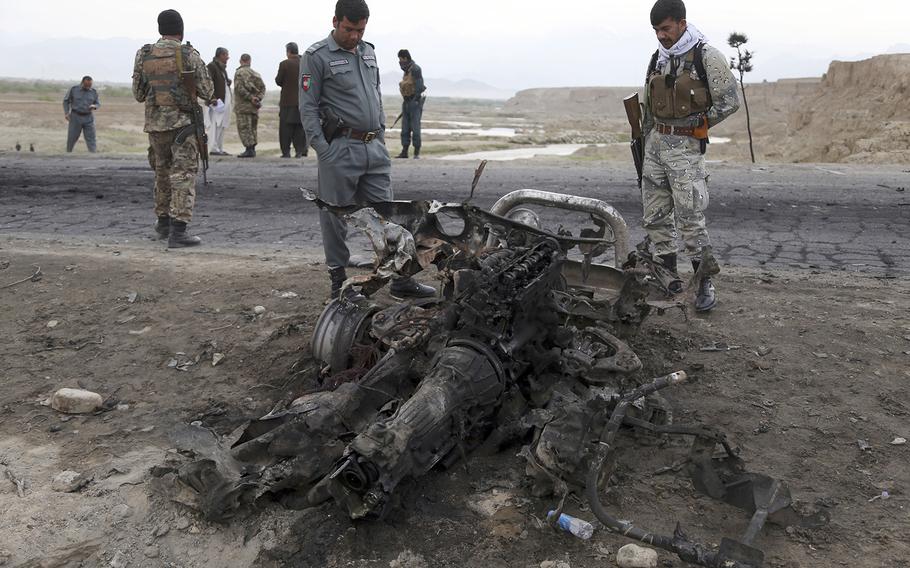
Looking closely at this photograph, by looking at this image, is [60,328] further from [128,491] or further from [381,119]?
[381,119]

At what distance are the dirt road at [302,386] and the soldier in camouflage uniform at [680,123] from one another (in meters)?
0.66

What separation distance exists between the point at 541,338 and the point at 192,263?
4399 mm

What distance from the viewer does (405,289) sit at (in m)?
5.73

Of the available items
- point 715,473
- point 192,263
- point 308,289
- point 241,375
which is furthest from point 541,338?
point 192,263

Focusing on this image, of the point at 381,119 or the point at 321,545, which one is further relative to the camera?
the point at 381,119

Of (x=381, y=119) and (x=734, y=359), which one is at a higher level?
(x=381, y=119)

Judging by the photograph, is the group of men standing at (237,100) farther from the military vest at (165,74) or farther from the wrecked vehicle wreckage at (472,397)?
the wrecked vehicle wreckage at (472,397)

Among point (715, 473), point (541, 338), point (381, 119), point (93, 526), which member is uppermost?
point (381, 119)

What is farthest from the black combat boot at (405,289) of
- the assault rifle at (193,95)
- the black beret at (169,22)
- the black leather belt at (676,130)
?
the black beret at (169,22)

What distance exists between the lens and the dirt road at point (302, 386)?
120 inches

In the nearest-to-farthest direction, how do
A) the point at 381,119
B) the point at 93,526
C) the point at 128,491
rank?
the point at 93,526
the point at 128,491
the point at 381,119

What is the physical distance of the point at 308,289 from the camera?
242 inches

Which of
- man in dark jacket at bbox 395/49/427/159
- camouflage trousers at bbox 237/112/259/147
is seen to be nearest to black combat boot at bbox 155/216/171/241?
man in dark jacket at bbox 395/49/427/159

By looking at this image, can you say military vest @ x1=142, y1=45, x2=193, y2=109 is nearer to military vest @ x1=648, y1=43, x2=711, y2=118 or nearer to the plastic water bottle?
military vest @ x1=648, y1=43, x2=711, y2=118
